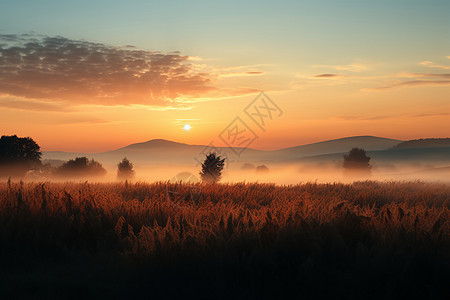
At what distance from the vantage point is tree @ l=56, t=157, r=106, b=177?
7138 centimetres

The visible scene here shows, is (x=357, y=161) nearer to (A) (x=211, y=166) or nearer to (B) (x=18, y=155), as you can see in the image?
(A) (x=211, y=166)

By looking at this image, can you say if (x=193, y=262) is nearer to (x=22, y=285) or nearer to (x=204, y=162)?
(x=22, y=285)

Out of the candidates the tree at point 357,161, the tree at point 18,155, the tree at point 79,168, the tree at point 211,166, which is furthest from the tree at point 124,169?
the tree at point 357,161

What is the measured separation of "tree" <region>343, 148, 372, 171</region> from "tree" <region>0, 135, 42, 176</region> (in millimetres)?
61195

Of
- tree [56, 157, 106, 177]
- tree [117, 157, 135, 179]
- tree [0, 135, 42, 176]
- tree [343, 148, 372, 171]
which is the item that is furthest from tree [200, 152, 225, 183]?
tree [343, 148, 372, 171]

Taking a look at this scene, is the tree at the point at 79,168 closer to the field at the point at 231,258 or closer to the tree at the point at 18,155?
the tree at the point at 18,155

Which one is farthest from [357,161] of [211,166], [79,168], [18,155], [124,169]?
[18,155]

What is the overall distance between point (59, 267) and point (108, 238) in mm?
1186

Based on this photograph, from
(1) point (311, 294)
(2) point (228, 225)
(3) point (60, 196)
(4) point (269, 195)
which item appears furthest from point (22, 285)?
(4) point (269, 195)

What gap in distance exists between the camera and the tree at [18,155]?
2002 inches

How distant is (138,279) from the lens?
545cm

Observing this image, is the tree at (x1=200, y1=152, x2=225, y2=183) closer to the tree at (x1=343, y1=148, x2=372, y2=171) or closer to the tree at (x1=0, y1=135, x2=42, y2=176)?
the tree at (x1=0, y1=135, x2=42, y2=176)

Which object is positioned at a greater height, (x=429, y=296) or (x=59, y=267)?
(x=59, y=267)

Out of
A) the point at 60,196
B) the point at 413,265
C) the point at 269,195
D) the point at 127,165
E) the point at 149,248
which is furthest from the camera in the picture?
the point at 127,165
